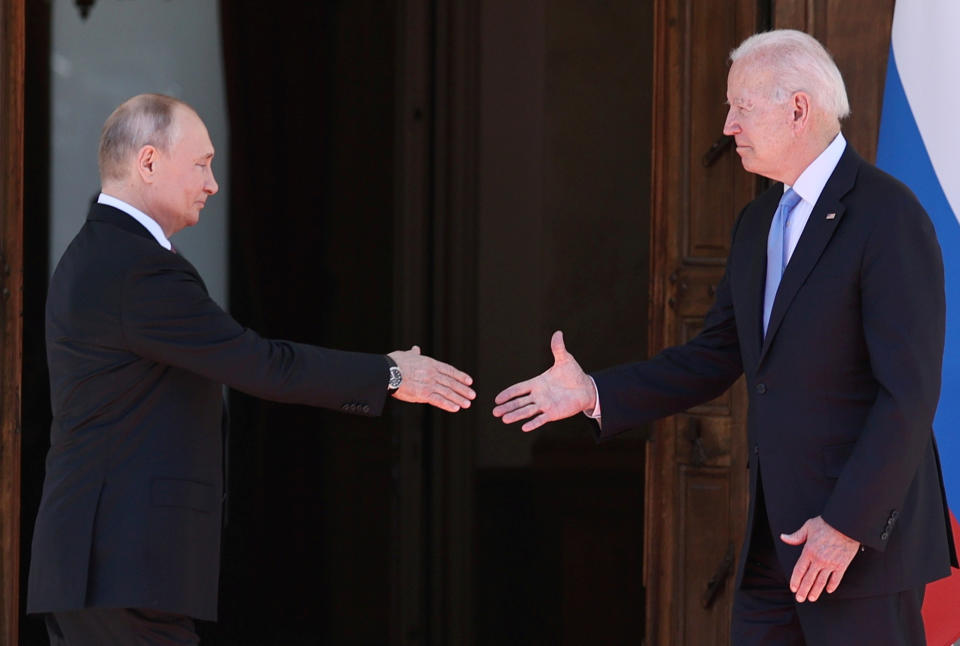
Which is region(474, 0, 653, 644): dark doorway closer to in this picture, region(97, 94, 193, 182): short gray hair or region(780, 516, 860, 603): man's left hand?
region(97, 94, 193, 182): short gray hair

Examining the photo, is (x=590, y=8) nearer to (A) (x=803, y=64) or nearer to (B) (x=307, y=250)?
(B) (x=307, y=250)

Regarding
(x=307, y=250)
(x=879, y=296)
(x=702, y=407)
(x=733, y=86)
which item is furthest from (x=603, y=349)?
(x=879, y=296)

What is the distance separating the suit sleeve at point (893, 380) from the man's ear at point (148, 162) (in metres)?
1.57

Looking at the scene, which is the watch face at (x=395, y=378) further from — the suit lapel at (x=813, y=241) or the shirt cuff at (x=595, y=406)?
the suit lapel at (x=813, y=241)

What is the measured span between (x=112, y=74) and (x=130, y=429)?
2.11 m

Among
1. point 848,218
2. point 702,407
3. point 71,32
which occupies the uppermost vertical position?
point 71,32

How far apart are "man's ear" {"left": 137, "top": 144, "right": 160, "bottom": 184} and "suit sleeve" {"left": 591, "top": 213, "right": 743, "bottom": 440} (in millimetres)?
1181

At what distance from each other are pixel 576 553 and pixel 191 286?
2.27m

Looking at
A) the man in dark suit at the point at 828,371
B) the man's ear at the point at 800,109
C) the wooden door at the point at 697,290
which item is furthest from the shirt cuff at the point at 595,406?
the wooden door at the point at 697,290

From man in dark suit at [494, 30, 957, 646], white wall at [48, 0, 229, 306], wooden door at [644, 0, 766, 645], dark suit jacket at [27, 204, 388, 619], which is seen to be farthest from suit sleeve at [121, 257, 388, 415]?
white wall at [48, 0, 229, 306]

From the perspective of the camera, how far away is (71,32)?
4.45 m

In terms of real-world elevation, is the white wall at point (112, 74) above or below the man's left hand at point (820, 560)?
above

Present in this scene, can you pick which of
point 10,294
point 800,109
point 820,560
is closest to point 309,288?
point 10,294

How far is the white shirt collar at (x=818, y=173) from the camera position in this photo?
2.81 metres
